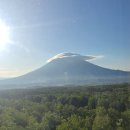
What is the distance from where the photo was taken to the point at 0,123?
19.3 meters

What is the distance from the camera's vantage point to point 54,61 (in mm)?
196625

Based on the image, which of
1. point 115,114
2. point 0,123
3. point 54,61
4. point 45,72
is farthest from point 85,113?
point 54,61

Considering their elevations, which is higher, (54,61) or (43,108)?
(54,61)

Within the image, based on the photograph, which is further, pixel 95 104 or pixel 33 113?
pixel 95 104

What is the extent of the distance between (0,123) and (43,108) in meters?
13.6

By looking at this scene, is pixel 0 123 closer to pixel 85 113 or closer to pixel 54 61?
pixel 85 113

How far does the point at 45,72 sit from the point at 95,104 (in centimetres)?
14618

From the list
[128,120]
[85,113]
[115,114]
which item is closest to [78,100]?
[85,113]

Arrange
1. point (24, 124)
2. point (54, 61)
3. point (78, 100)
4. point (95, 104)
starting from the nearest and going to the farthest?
point (24, 124), point (95, 104), point (78, 100), point (54, 61)

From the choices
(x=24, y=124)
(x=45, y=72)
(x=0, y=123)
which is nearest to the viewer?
(x=0, y=123)

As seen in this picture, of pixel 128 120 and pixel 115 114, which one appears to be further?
pixel 115 114

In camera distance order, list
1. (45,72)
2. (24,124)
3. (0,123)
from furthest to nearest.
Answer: (45,72) → (24,124) → (0,123)

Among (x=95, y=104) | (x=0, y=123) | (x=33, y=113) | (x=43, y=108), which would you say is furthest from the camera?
(x=95, y=104)

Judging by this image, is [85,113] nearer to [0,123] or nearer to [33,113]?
[33,113]
